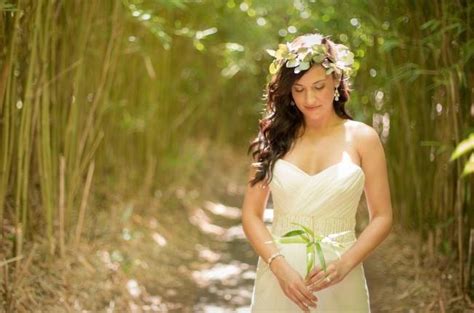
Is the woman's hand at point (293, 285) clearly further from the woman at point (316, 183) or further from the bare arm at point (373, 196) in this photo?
the bare arm at point (373, 196)

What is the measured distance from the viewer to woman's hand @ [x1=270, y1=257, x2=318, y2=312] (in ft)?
5.42

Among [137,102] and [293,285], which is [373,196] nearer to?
[293,285]

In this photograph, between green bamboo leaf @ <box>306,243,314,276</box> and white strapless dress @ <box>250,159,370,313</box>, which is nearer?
green bamboo leaf @ <box>306,243,314,276</box>

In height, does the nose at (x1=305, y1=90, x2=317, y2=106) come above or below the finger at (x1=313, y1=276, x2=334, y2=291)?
above

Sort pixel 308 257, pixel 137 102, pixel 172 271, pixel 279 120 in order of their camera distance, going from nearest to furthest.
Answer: pixel 308 257, pixel 279 120, pixel 172 271, pixel 137 102

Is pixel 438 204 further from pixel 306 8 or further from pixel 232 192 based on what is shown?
pixel 232 192

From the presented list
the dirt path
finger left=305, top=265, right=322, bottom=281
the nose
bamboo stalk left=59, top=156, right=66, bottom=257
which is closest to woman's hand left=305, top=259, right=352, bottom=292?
finger left=305, top=265, right=322, bottom=281

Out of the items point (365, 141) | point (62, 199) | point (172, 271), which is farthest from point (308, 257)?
point (172, 271)

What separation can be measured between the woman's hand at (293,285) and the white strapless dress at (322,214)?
0.24 feet

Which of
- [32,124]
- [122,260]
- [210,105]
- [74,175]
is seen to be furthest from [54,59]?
[210,105]

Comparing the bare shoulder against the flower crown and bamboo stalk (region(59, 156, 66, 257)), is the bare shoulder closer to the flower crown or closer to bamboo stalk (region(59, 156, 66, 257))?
the flower crown

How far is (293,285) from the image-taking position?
1655 mm

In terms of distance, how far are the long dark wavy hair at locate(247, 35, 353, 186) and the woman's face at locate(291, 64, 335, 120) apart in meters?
0.02

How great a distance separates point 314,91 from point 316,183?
8.3 inches
